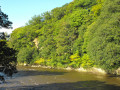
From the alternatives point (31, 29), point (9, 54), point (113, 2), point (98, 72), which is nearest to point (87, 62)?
point (98, 72)

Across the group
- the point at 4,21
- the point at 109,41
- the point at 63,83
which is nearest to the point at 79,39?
the point at 109,41

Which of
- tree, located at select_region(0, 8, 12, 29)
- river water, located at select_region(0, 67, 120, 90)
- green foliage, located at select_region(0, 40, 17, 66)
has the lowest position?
river water, located at select_region(0, 67, 120, 90)

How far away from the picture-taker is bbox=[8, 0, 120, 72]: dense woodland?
2422cm

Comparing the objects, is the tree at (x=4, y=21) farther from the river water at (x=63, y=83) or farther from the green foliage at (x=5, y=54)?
the river water at (x=63, y=83)

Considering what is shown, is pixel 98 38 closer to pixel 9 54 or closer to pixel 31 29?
pixel 9 54

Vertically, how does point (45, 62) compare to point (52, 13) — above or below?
below

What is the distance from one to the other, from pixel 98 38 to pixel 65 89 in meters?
12.4

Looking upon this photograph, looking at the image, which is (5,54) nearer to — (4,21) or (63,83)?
(4,21)

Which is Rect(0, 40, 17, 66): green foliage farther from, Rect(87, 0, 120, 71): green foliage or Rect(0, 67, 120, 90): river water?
Rect(87, 0, 120, 71): green foliage

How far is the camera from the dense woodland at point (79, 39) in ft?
79.5

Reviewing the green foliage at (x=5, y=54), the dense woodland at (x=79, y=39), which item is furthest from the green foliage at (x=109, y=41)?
the green foliage at (x=5, y=54)

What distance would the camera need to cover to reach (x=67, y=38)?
41281 millimetres

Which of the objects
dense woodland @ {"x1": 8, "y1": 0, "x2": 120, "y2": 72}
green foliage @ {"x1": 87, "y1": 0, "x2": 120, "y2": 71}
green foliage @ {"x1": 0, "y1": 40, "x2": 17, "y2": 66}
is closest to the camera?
green foliage @ {"x1": 0, "y1": 40, "x2": 17, "y2": 66}

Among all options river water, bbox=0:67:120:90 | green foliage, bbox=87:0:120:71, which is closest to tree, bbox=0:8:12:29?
river water, bbox=0:67:120:90
